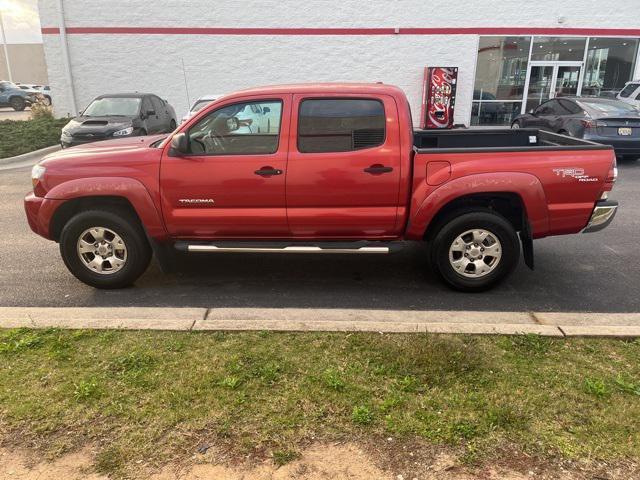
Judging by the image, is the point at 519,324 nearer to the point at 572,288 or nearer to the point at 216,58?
the point at 572,288

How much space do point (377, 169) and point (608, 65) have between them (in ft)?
60.8

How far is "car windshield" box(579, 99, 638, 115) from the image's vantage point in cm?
1153

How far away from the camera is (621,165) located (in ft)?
39.8

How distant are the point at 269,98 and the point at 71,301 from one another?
2543 mm

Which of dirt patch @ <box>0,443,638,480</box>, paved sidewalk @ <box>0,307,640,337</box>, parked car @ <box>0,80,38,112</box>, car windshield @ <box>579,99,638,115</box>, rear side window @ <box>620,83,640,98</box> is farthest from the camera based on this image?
parked car @ <box>0,80,38,112</box>

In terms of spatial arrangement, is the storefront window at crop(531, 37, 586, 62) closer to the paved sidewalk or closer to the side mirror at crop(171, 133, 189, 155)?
the paved sidewalk

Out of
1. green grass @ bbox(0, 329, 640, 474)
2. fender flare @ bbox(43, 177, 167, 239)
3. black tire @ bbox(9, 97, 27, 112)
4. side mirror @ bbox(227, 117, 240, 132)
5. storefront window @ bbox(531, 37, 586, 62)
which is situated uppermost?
storefront window @ bbox(531, 37, 586, 62)

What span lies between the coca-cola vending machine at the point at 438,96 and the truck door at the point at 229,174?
47.0 ft

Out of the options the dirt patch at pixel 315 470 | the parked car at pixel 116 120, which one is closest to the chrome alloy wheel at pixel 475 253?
the dirt patch at pixel 315 470

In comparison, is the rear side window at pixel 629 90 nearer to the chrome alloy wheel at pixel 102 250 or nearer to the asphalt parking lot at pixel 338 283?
the asphalt parking lot at pixel 338 283

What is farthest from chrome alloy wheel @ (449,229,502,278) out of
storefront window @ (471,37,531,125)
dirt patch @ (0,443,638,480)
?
storefront window @ (471,37,531,125)

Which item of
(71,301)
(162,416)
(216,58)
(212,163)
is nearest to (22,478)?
(162,416)

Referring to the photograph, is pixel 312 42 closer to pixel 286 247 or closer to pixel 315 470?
pixel 286 247

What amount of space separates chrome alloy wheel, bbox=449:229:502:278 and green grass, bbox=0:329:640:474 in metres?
1.18
